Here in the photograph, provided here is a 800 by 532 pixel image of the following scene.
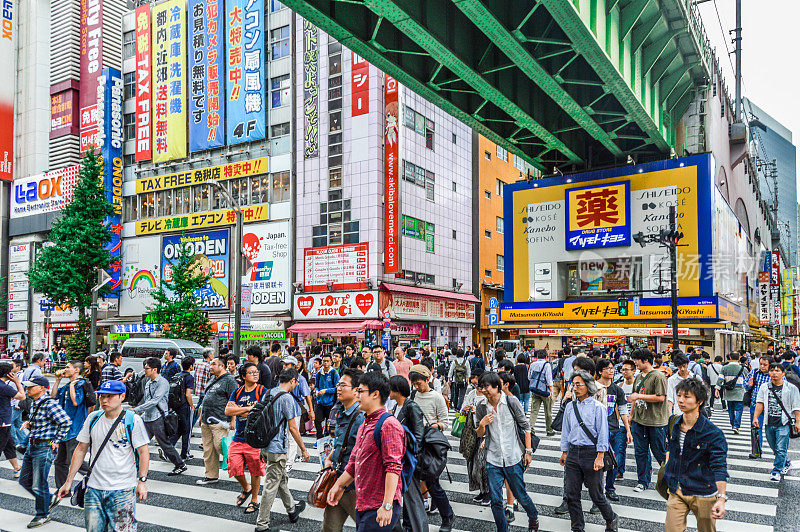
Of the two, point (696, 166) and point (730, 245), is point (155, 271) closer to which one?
point (696, 166)

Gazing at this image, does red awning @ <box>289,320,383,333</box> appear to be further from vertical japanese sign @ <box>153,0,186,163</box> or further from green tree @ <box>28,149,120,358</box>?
vertical japanese sign @ <box>153,0,186,163</box>

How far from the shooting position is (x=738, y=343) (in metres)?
47.6

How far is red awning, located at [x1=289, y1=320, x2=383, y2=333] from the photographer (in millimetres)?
34000

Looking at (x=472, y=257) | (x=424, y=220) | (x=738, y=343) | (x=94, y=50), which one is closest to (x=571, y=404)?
(x=424, y=220)

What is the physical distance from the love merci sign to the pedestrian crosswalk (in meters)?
23.7

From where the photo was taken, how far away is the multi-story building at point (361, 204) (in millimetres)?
35281

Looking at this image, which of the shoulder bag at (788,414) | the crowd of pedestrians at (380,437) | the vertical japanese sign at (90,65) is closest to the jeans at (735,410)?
the crowd of pedestrians at (380,437)

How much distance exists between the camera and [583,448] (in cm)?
667

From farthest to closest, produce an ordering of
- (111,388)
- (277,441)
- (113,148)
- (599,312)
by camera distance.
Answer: (113,148) → (599,312) → (277,441) → (111,388)

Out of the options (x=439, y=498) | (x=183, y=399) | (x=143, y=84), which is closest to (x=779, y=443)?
(x=439, y=498)

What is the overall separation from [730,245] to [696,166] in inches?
444

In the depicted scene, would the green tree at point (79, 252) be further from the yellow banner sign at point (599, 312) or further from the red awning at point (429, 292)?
the yellow banner sign at point (599, 312)

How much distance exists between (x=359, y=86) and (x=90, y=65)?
25.8 metres

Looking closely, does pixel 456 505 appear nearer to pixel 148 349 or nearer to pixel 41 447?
pixel 41 447
